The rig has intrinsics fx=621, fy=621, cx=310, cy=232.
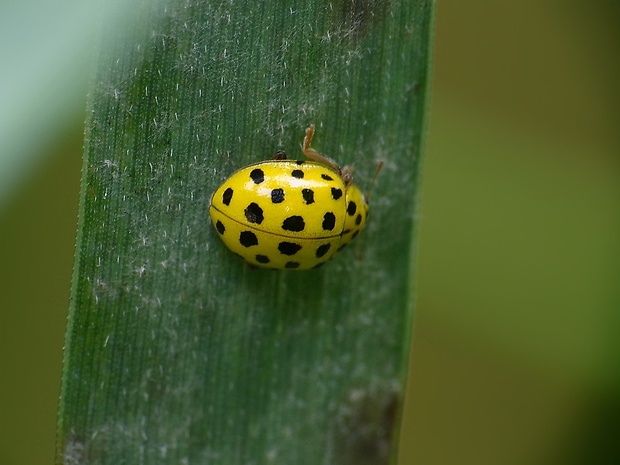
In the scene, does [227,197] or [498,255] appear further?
[498,255]

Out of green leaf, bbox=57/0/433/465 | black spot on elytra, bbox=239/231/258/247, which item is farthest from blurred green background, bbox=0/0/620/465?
black spot on elytra, bbox=239/231/258/247

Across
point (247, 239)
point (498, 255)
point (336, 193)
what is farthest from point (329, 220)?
point (498, 255)

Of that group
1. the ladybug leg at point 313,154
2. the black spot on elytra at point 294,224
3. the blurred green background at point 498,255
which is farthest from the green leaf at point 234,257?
the blurred green background at point 498,255

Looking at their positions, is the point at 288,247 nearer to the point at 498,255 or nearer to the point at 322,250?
the point at 322,250

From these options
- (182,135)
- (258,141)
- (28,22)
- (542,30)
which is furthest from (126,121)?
(542,30)

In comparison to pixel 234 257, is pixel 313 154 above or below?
above

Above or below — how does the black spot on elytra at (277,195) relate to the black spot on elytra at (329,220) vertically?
above

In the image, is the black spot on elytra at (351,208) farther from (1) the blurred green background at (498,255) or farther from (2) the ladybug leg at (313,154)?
(1) the blurred green background at (498,255)

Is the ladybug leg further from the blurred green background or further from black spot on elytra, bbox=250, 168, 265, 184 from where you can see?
the blurred green background
